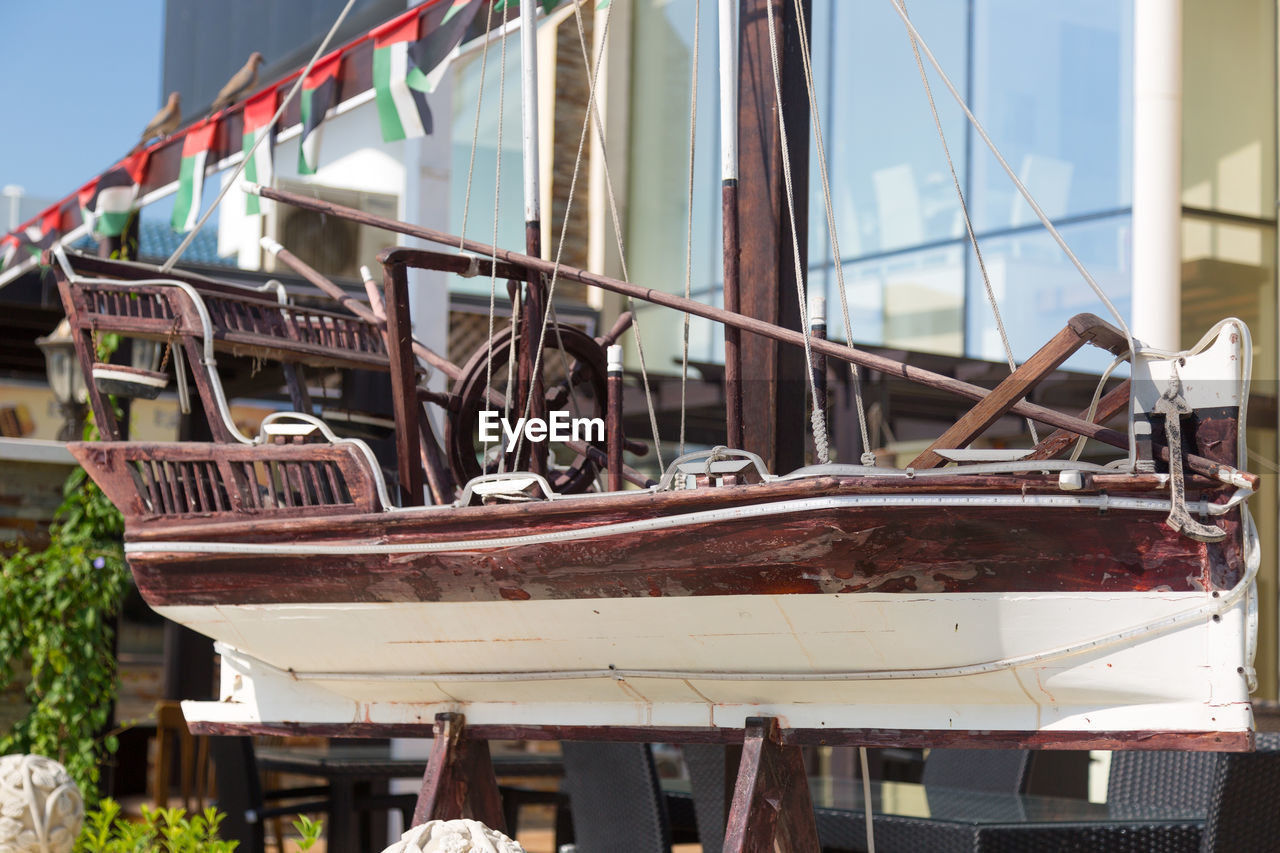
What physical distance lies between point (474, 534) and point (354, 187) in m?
7.04

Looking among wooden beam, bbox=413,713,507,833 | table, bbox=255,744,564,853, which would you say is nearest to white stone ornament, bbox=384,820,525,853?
wooden beam, bbox=413,713,507,833

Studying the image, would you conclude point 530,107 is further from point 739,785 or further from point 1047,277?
point 1047,277

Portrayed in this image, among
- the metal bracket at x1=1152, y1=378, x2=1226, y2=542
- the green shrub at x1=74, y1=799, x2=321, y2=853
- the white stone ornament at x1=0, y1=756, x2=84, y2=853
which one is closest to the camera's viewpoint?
the metal bracket at x1=1152, y1=378, x2=1226, y2=542

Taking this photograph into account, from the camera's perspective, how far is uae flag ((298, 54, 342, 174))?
5148mm

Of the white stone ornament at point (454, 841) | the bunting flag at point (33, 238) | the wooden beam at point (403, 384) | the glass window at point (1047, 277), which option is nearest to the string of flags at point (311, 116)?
the bunting flag at point (33, 238)

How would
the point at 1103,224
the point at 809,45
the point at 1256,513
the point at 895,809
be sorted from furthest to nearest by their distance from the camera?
1. the point at 1256,513
2. the point at 1103,224
3. the point at 895,809
4. the point at 809,45

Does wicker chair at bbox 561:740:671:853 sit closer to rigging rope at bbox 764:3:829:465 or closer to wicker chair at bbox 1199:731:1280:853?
rigging rope at bbox 764:3:829:465

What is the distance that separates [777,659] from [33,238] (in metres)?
5.94

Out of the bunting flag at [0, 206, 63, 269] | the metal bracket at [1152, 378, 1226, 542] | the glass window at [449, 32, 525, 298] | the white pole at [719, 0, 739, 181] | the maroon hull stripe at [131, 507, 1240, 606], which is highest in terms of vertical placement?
the glass window at [449, 32, 525, 298]

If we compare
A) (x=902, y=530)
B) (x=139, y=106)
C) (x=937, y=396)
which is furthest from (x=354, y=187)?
(x=902, y=530)

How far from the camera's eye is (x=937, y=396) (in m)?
8.14

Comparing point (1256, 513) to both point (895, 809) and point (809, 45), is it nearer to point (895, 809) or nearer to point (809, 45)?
point (895, 809)

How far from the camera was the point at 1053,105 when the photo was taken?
9031 mm

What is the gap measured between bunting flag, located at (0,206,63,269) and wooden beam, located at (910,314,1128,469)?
5709 millimetres
